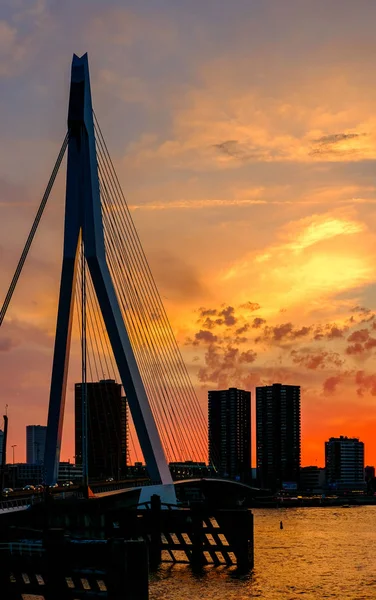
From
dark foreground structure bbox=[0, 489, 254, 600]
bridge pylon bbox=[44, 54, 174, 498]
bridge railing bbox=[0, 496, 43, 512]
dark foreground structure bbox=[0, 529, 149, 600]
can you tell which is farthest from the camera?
bridge pylon bbox=[44, 54, 174, 498]

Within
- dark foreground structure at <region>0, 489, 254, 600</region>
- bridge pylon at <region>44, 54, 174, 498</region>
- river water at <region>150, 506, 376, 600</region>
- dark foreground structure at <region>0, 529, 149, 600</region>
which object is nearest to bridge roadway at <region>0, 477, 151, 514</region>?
dark foreground structure at <region>0, 489, 254, 600</region>

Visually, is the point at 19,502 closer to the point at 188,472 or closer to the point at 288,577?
the point at 288,577

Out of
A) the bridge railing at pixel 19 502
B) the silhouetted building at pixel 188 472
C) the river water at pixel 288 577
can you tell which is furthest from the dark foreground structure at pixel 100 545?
the silhouetted building at pixel 188 472

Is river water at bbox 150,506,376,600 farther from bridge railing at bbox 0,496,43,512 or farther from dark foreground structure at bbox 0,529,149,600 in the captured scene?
dark foreground structure at bbox 0,529,149,600

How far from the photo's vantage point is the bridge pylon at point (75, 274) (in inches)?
2044

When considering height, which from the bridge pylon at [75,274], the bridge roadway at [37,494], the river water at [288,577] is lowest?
the river water at [288,577]

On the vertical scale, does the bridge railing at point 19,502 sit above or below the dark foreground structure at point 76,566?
above

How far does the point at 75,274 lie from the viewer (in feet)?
172

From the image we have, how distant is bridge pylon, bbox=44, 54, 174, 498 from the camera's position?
170ft

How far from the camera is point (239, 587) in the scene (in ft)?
154

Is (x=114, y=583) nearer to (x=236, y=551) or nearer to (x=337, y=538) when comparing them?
(x=236, y=551)

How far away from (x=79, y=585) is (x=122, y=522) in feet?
79.1

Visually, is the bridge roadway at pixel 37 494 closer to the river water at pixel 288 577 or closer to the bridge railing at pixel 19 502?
the bridge railing at pixel 19 502

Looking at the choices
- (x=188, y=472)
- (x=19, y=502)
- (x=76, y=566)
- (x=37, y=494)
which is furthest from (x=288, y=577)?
(x=188, y=472)
